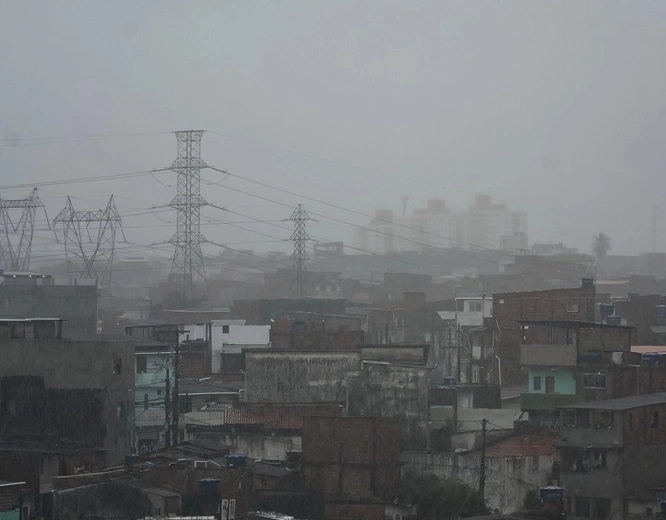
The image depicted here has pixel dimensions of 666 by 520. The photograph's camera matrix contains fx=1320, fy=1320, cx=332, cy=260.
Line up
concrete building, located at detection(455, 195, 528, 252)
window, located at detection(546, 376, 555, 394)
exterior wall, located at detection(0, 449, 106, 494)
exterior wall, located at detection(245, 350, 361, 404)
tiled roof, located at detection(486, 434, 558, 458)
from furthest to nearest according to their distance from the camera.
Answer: concrete building, located at detection(455, 195, 528, 252), exterior wall, located at detection(245, 350, 361, 404), window, located at detection(546, 376, 555, 394), tiled roof, located at detection(486, 434, 558, 458), exterior wall, located at detection(0, 449, 106, 494)

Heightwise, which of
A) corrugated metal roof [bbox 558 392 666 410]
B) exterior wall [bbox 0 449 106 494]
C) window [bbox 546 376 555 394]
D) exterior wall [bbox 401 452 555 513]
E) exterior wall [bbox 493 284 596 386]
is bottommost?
exterior wall [bbox 401 452 555 513]

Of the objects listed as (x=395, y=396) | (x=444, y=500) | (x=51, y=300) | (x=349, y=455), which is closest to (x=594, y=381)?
(x=395, y=396)

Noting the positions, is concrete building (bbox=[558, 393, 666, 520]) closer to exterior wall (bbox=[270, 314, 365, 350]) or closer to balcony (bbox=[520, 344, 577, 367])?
balcony (bbox=[520, 344, 577, 367])

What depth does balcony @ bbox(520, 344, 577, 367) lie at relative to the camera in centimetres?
2447

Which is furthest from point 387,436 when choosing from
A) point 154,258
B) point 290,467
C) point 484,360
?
point 154,258

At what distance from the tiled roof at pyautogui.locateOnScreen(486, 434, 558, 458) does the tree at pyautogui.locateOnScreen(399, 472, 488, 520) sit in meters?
1.17

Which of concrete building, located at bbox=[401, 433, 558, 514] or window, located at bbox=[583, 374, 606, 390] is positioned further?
window, located at bbox=[583, 374, 606, 390]

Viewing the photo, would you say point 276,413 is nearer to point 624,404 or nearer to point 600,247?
point 624,404

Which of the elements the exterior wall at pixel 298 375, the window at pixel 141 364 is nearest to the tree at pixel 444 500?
the exterior wall at pixel 298 375

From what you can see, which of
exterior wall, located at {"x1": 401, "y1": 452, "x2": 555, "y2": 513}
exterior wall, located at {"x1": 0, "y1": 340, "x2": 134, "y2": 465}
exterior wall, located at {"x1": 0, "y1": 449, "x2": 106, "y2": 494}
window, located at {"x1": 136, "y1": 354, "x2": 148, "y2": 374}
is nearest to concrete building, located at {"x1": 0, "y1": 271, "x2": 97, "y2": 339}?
window, located at {"x1": 136, "y1": 354, "x2": 148, "y2": 374}

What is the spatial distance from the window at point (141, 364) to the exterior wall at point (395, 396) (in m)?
3.92

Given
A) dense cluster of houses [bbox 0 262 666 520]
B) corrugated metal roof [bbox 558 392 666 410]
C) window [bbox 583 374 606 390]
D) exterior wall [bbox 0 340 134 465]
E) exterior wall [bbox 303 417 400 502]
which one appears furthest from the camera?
window [bbox 583 374 606 390]

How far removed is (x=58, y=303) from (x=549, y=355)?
56.0 ft

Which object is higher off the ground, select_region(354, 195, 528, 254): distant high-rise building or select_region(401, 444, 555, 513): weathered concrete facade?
select_region(354, 195, 528, 254): distant high-rise building
